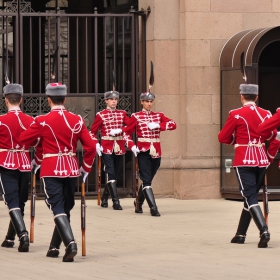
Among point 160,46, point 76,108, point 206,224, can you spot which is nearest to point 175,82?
point 160,46

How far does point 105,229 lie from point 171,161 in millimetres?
4597

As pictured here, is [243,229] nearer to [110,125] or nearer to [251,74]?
[110,125]

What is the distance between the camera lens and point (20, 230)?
11.2 metres

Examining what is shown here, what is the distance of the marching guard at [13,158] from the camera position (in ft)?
37.3

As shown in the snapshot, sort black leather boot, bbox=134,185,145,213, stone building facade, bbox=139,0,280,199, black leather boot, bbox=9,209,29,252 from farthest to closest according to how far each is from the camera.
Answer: stone building facade, bbox=139,0,280,199
black leather boot, bbox=134,185,145,213
black leather boot, bbox=9,209,29,252

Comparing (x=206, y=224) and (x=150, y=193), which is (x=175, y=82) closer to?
(x=150, y=193)

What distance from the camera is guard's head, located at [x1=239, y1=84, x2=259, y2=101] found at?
39.4 feet

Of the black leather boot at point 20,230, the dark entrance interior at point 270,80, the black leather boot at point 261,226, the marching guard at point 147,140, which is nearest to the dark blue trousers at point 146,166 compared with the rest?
the marching guard at point 147,140

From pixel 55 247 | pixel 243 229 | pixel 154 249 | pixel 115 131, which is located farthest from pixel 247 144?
pixel 115 131

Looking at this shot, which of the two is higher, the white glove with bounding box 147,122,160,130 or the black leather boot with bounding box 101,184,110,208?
the white glove with bounding box 147,122,160,130

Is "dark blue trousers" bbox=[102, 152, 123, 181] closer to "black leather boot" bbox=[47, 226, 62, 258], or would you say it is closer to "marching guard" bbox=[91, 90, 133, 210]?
"marching guard" bbox=[91, 90, 133, 210]

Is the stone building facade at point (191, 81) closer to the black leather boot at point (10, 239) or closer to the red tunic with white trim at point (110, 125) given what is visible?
the red tunic with white trim at point (110, 125)

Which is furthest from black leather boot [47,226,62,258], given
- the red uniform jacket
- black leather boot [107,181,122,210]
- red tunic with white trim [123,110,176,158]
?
black leather boot [107,181,122,210]

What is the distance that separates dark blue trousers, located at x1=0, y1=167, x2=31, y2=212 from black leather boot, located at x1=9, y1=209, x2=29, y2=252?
9cm
